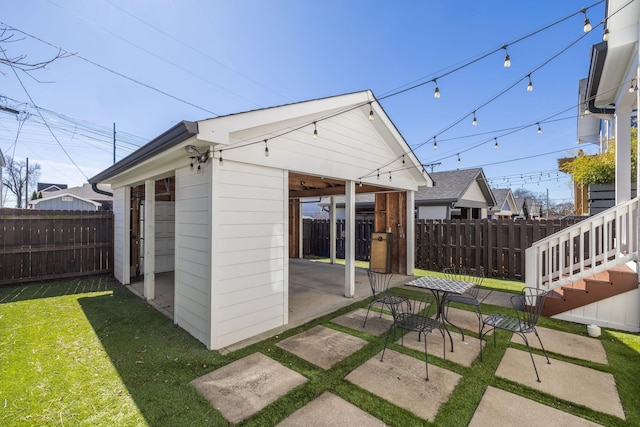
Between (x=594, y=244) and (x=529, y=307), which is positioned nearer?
(x=594, y=244)

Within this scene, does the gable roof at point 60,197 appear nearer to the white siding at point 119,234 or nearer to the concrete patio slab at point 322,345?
the white siding at point 119,234

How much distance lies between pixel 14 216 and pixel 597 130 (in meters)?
19.0

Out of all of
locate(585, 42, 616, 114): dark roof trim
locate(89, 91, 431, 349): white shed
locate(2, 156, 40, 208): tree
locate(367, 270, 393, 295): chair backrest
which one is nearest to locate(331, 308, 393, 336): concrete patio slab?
locate(89, 91, 431, 349): white shed

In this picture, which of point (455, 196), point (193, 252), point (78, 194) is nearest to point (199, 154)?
point (193, 252)

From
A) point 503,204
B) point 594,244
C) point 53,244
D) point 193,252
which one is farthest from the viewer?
point 503,204

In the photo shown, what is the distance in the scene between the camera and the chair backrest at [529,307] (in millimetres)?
3105

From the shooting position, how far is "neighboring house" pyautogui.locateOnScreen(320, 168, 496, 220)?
12047 millimetres

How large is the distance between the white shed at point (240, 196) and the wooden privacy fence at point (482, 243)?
157 inches

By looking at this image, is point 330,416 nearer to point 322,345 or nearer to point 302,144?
point 322,345

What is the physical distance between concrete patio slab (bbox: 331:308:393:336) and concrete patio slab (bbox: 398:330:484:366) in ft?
1.32

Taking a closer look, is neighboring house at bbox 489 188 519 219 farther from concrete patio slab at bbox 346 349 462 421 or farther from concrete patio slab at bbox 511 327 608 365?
concrete patio slab at bbox 346 349 462 421

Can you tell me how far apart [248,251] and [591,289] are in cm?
510

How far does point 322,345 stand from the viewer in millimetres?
3557

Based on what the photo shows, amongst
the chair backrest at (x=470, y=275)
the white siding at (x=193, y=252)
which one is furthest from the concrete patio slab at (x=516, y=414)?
the white siding at (x=193, y=252)
